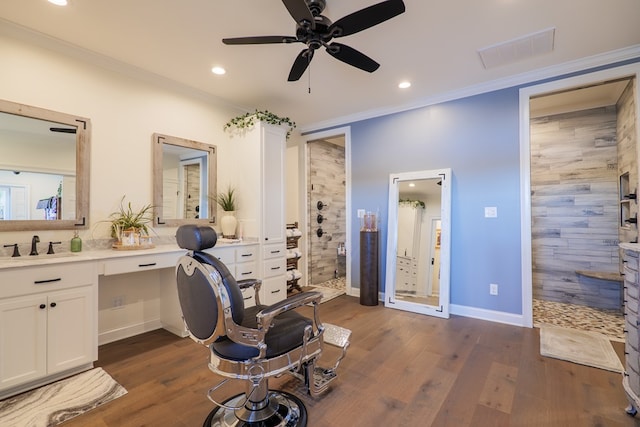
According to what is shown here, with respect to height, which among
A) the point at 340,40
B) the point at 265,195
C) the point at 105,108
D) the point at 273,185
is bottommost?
the point at 265,195

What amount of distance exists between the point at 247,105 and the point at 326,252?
2733mm

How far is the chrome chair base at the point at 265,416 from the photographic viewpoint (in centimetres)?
161

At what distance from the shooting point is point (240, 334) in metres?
1.41

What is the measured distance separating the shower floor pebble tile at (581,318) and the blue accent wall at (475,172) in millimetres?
601

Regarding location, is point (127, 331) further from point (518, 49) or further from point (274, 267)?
point (518, 49)

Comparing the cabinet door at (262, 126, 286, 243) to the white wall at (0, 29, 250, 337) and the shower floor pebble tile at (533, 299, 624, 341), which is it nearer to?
the white wall at (0, 29, 250, 337)

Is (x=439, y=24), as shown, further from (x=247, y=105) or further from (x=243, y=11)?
(x=247, y=105)

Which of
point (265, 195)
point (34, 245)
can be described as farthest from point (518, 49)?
point (34, 245)

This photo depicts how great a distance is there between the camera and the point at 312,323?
1.67m

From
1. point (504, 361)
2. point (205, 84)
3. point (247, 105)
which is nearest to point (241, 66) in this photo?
point (205, 84)

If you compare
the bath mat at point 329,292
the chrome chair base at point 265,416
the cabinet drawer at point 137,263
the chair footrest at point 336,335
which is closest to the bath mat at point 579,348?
the chair footrest at point 336,335

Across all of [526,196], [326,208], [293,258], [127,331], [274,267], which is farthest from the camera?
[326,208]

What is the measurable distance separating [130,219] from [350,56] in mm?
2492

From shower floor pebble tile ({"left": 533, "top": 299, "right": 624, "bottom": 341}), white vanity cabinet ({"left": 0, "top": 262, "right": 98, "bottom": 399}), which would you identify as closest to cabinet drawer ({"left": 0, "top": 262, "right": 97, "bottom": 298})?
white vanity cabinet ({"left": 0, "top": 262, "right": 98, "bottom": 399})
